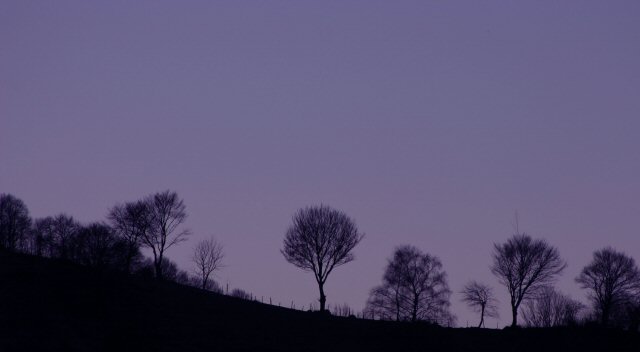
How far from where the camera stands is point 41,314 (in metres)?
65.9

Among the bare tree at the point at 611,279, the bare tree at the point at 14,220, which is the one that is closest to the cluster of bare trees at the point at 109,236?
the bare tree at the point at 14,220

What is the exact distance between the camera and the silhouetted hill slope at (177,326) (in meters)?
62.5

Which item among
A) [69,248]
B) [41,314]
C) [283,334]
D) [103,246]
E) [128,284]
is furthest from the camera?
[69,248]

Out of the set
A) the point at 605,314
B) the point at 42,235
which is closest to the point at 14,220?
the point at 42,235

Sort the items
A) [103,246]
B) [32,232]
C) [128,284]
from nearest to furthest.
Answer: [128,284]
[103,246]
[32,232]

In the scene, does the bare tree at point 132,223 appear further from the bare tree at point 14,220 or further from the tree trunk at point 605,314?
the tree trunk at point 605,314

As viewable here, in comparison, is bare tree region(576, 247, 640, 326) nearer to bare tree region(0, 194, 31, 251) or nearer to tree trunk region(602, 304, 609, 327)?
tree trunk region(602, 304, 609, 327)

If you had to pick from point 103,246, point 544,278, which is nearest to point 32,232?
point 103,246

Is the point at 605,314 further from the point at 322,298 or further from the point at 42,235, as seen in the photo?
the point at 42,235

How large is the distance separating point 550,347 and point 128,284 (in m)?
43.9

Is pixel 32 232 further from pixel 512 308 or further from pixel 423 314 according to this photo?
pixel 512 308

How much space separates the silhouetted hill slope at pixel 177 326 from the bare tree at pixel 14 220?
46596mm

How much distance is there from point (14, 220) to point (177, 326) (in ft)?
225

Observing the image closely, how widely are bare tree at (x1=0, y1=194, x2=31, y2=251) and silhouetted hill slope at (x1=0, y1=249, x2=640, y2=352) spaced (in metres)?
46.6
